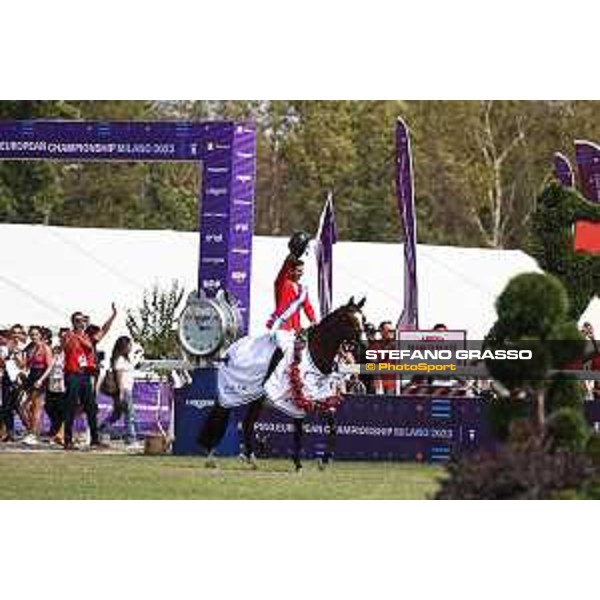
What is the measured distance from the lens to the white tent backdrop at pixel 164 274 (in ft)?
80.3

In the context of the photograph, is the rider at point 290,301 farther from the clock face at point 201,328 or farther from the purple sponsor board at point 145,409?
the purple sponsor board at point 145,409

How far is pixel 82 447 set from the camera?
71.7 feet

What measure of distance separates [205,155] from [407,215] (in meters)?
1.98

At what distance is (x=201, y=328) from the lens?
19.1m

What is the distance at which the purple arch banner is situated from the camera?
792 inches

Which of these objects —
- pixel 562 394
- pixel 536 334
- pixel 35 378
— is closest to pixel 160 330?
pixel 35 378

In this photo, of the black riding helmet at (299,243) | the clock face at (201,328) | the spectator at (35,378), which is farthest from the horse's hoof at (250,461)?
the spectator at (35,378)

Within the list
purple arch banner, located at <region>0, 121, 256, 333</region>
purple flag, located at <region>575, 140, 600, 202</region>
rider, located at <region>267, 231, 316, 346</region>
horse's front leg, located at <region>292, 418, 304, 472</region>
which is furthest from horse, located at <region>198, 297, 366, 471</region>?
purple flag, located at <region>575, 140, 600, 202</region>

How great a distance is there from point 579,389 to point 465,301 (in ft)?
36.1

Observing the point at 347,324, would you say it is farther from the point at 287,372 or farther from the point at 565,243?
the point at 565,243

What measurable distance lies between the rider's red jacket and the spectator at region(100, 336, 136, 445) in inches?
178

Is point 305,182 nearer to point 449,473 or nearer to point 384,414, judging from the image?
point 384,414

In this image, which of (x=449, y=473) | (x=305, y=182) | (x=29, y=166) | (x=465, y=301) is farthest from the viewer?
(x=305, y=182)
